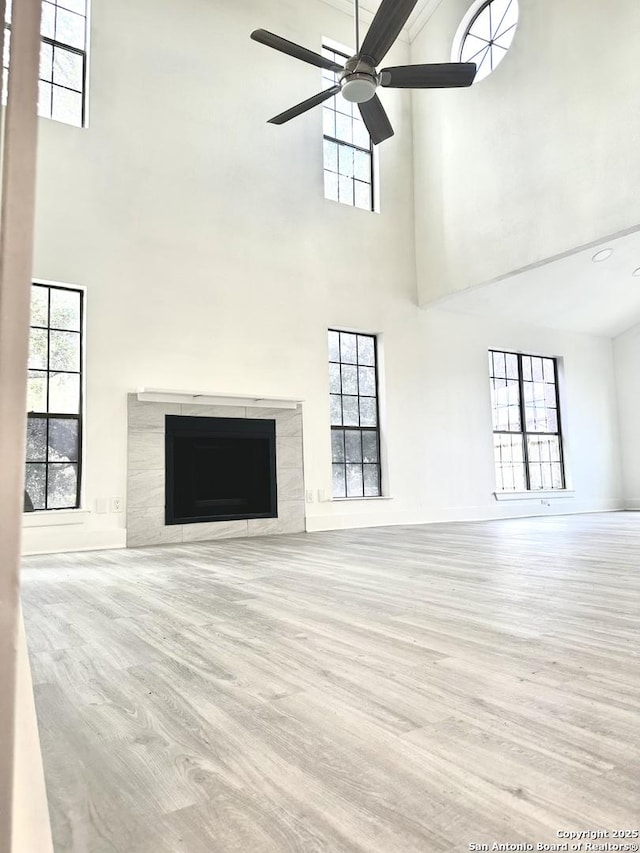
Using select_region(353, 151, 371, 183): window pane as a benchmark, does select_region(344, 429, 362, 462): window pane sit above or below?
below

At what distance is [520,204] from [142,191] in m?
4.63

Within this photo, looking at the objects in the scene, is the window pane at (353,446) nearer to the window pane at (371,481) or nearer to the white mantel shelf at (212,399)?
the window pane at (371,481)

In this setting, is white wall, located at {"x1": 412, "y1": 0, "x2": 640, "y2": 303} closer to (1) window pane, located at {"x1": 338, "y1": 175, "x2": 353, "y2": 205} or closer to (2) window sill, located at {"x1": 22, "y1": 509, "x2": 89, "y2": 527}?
(1) window pane, located at {"x1": 338, "y1": 175, "x2": 353, "y2": 205}

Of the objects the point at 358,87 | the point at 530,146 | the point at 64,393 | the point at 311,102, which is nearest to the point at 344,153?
the point at 530,146

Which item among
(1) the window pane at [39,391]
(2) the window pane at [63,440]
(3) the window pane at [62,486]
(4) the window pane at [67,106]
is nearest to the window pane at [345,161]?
(4) the window pane at [67,106]

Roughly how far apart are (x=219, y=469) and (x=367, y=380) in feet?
8.60

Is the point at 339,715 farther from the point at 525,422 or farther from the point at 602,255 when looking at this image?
the point at 525,422

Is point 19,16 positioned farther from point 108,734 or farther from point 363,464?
point 363,464

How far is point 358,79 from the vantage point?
4.94 m

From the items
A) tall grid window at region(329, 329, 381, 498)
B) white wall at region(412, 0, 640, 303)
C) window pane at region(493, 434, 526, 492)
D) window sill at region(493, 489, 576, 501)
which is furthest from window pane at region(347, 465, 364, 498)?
white wall at region(412, 0, 640, 303)

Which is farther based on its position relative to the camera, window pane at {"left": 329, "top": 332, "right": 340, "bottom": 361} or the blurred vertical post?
window pane at {"left": 329, "top": 332, "right": 340, "bottom": 361}

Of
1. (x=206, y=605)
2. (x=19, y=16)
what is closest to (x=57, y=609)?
(x=206, y=605)

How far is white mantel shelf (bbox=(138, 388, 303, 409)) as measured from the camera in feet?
20.9

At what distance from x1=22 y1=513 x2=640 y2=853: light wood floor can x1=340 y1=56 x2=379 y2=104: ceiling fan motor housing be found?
4217 millimetres
